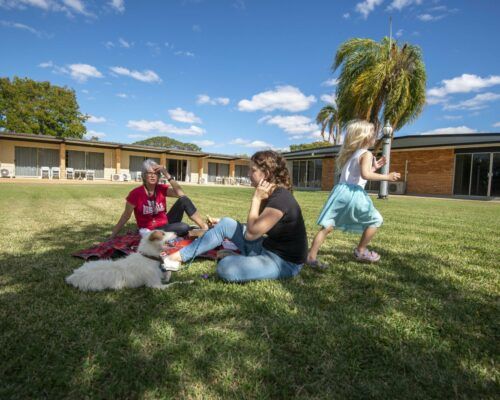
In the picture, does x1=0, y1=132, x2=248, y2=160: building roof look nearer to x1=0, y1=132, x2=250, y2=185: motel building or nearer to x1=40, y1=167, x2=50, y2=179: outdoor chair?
x1=0, y1=132, x2=250, y2=185: motel building

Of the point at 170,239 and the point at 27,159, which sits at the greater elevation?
the point at 27,159

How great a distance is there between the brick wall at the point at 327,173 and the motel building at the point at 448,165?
3540 mm

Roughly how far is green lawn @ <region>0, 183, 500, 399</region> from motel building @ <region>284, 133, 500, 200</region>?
589 inches

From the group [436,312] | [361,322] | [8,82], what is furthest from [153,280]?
[8,82]

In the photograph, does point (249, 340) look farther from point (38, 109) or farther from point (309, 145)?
point (309, 145)

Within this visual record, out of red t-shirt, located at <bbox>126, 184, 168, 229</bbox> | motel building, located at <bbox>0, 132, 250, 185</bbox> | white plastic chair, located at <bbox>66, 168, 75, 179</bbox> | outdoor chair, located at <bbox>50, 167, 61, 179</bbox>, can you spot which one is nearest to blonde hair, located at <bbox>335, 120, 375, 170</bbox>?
red t-shirt, located at <bbox>126, 184, 168, 229</bbox>

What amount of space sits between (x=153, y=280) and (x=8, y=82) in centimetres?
4102

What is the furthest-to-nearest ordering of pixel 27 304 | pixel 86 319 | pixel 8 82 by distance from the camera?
pixel 8 82 < pixel 27 304 < pixel 86 319

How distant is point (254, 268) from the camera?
8.43ft

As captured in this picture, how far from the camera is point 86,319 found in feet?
6.30

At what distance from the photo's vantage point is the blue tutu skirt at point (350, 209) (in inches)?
126

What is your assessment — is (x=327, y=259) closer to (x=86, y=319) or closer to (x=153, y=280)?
(x=153, y=280)

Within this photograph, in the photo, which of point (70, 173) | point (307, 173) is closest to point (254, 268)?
point (307, 173)

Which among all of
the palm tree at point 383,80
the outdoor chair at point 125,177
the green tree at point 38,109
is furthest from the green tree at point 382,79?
the green tree at point 38,109
